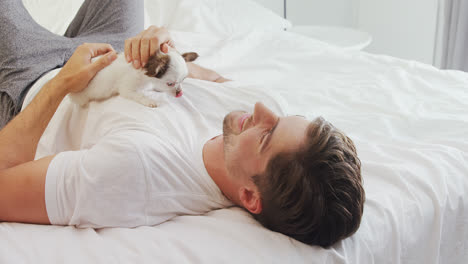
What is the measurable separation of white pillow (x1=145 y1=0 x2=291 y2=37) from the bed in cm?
21

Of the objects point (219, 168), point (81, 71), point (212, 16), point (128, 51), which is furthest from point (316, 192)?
point (212, 16)

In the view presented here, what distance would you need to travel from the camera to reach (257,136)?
32.9 inches

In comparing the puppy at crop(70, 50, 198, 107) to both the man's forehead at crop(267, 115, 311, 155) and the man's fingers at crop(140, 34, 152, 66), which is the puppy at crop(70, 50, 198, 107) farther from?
the man's forehead at crop(267, 115, 311, 155)

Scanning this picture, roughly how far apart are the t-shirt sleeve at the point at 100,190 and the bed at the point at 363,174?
3cm

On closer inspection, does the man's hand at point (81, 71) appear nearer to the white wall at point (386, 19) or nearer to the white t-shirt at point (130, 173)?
the white t-shirt at point (130, 173)

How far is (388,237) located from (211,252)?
1.17 ft

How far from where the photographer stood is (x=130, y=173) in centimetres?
76

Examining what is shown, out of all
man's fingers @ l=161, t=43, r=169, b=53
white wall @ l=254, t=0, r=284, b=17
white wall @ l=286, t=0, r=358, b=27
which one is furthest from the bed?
white wall @ l=286, t=0, r=358, b=27

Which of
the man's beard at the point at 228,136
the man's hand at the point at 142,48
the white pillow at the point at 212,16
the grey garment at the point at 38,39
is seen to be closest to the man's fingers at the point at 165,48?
the man's hand at the point at 142,48

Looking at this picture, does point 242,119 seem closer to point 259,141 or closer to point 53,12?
point 259,141

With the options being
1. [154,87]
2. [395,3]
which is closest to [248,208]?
[154,87]

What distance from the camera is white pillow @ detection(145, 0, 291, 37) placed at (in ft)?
6.70

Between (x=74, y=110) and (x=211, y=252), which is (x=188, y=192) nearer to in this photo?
(x=211, y=252)

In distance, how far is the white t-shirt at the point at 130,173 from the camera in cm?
75
